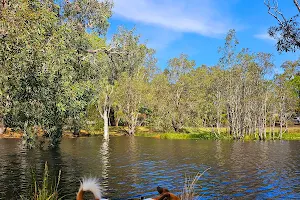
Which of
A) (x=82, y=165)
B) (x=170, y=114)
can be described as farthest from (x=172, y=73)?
(x=82, y=165)

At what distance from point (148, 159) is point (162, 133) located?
35771 millimetres

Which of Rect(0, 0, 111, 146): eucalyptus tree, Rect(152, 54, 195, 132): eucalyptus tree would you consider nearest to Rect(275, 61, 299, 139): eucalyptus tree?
Rect(152, 54, 195, 132): eucalyptus tree

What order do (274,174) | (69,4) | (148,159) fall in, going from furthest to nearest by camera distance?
1. (148,159)
2. (274,174)
3. (69,4)

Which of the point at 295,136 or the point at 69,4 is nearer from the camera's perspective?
the point at 69,4

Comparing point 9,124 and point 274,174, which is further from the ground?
point 9,124

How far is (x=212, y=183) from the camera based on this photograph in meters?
21.0

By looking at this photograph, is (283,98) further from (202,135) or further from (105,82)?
(105,82)

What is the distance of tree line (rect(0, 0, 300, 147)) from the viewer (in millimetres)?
12547

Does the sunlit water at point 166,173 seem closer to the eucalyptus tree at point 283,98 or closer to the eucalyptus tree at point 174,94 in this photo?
the eucalyptus tree at point 283,98

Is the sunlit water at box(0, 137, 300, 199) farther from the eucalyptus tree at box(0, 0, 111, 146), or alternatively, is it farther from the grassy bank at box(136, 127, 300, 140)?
the grassy bank at box(136, 127, 300, 140)

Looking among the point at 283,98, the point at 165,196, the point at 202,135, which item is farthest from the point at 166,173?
the point at 283,98

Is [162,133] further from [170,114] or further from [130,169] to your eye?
[130,169]

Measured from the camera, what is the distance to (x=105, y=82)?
22391 mm

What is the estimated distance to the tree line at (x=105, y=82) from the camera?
41.2 feet
